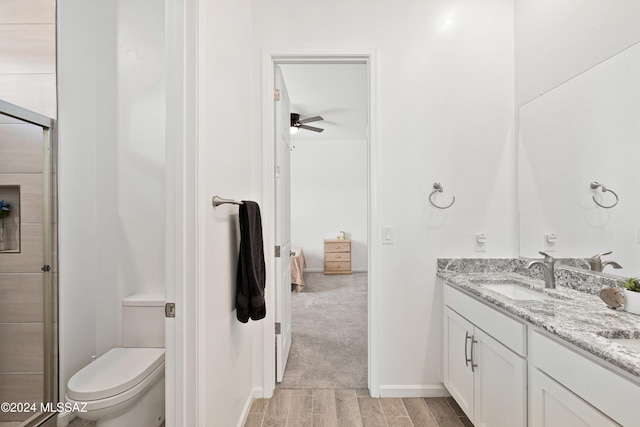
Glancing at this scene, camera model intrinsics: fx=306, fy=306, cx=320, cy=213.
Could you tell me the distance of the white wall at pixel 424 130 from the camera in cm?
215

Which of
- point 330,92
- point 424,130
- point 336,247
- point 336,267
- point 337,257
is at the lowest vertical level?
point 336,267

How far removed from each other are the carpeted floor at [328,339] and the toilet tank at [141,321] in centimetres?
97

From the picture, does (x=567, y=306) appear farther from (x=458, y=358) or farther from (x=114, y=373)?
(x=114, y=373)

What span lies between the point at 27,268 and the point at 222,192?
4.18 feet

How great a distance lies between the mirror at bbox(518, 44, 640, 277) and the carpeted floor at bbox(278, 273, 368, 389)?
1601mm

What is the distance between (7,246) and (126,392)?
1.06m

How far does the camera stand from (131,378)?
152cm

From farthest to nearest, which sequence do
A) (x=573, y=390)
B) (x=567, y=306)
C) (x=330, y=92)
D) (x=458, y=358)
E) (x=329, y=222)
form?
(x=329, y=222) → (x=330, y=92) → (x=458, y=358) → (x=567, y=306) → (x=573, y=390)

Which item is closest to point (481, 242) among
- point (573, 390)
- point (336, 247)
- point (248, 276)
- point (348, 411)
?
point (573, 390)

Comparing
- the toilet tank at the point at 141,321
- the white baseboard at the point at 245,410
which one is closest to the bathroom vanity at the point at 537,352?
the white baseboard at the point at 245,410

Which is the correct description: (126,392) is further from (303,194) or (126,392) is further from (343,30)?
(303,194)

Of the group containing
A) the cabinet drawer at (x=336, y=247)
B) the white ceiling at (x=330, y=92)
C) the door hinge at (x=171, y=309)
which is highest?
the white ceiling at (x=330, y=92)

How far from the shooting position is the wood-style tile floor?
1846 mm

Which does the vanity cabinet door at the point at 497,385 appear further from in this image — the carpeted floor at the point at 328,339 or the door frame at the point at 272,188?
the carpeted floor at the point at 328,339
